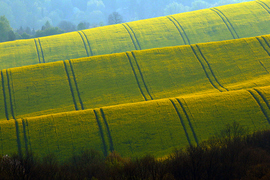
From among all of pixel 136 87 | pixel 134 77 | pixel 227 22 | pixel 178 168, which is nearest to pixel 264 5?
pixel 227 22

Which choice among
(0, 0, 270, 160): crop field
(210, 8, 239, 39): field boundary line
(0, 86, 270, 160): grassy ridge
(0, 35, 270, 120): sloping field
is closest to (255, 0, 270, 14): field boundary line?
(0, 0, 270, 160): crop field

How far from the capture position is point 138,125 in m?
31.4

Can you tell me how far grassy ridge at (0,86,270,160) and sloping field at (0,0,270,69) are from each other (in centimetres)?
3217

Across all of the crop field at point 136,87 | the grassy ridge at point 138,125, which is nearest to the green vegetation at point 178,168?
the crop field at point 136,87

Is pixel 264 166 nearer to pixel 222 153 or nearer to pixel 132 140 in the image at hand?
pixel 222 153

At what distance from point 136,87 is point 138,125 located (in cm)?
1242

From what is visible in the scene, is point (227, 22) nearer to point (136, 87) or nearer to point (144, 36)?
point (144, 36)

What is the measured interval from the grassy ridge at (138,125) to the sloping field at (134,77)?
750 centimetres

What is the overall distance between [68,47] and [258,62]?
132 ft

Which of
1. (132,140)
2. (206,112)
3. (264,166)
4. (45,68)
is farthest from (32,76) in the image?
(264,166)

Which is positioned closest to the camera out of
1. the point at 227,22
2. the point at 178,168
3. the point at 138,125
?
the point at 178,168

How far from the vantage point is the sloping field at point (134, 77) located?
133ft

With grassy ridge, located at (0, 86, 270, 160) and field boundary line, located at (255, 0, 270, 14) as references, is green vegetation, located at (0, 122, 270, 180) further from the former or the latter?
field boundary line, located at (255, 0, 270, 14)

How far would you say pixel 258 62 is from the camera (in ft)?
148
